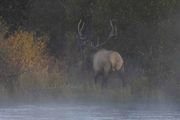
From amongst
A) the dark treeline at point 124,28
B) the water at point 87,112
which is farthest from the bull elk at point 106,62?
the water at point 87,112

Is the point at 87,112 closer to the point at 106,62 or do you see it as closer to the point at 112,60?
the point at 112,60

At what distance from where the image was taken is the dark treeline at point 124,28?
78.0 feet

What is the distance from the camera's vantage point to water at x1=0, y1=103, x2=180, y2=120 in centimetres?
1725

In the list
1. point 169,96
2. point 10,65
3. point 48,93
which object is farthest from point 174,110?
point 10,65

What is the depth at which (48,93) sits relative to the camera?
21.8 m

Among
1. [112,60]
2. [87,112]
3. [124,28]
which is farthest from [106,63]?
[87,112]

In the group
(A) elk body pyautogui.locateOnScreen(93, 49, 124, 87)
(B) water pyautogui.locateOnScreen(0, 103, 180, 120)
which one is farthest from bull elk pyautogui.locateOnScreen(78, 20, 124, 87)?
(B) water pyautogui.locateOnScreen(0, 103, 180, 120)

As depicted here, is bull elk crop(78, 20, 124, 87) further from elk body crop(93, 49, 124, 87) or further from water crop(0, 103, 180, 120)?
water crop(0, 103, 180, 120)

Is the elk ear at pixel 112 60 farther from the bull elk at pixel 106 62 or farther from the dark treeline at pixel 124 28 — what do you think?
the dark treeline at pixel 124 28

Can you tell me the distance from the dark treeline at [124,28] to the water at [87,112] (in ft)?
8.14

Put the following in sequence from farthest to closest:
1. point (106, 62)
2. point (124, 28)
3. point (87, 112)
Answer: point (124, 28) < point (106, 62) < point (87, 112)

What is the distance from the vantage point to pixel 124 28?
2505 centimetres

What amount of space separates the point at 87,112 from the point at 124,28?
697 cm

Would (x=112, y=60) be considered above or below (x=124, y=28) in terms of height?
below
